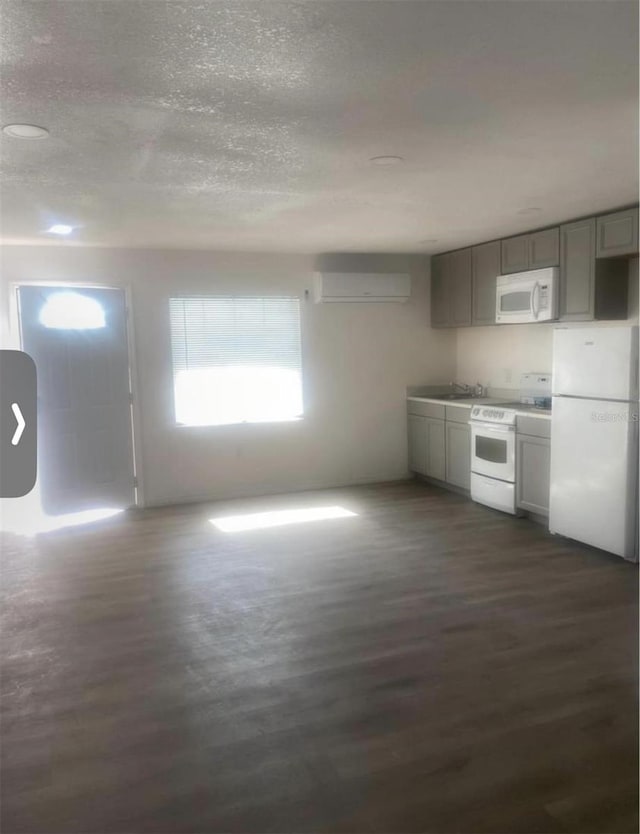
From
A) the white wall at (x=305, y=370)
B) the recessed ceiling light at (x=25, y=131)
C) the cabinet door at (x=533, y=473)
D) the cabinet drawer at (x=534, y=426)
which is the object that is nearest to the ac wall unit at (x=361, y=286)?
the white wall at (x=305, y=370)

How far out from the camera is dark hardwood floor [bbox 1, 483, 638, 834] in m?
2.09

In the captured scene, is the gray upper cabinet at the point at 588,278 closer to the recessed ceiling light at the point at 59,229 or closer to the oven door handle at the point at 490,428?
the oven door handle at the point at 490,428

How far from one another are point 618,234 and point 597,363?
38.1 inches

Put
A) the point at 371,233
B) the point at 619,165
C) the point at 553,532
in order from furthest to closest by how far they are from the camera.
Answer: the point at 371,233 < the point at 553,532 < the point at 619,165

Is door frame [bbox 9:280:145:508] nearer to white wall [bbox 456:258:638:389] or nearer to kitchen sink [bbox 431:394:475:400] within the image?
kitchen sink [bbox 431:394:475:400]

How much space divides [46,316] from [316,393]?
8.98 ft

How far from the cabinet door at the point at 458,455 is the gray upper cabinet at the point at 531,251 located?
1556 millimetres

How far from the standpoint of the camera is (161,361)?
598 centimetres

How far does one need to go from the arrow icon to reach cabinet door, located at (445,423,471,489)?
5547 millimetres

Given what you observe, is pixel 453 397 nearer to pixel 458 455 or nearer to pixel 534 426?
pixel 458 455

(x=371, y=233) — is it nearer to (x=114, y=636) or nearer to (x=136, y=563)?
(x=136, y=563)

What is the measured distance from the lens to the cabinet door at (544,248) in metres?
4.99

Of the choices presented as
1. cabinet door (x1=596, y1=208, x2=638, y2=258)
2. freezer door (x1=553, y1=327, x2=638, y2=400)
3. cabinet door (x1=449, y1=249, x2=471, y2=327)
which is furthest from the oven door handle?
cabinet door (x1=596, y1=208, x2=638, y2=258)

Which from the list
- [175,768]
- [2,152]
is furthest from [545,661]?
[2,152]
